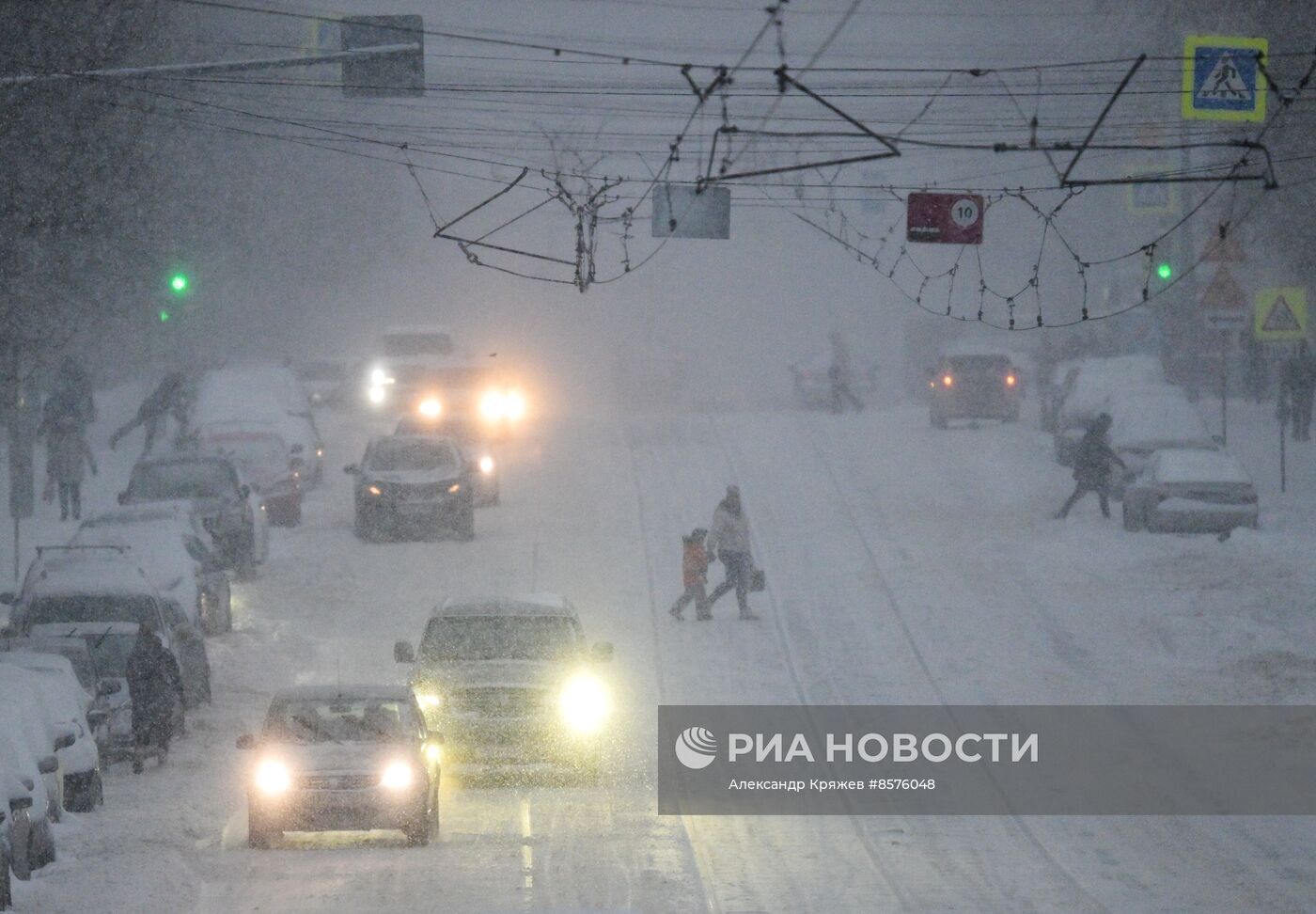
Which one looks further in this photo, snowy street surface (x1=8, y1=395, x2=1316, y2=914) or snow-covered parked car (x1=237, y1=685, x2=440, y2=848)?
snow-covered parked car (x1=237, y1=685, x2=440, y2=848)

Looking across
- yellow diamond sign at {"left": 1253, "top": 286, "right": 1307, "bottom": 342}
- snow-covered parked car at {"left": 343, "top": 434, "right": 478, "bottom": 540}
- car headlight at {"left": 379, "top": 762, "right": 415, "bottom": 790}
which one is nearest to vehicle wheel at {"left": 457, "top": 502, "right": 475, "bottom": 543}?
snow-covered parked car at {"left": 343, "top": 434, "right": 478, "bottom": 540}

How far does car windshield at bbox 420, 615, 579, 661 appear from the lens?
57.7 feet

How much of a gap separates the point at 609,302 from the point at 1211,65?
62.3 metres

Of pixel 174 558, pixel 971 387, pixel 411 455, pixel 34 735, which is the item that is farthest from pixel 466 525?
pixel 34 735

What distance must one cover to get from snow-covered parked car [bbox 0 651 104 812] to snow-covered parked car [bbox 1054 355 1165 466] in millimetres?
21327

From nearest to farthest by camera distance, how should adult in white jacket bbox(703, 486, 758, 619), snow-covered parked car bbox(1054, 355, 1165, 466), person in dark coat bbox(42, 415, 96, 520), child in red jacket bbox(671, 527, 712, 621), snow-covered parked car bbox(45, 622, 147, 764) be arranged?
1. snow-covered parked car bbox(45, 622, 147, 764)
2. child in red jacket bbox(671, 527, 712, 621)
3. adult in white jacket bbox(703, 486, 758, 619)
4. person in dark coat bbox(42, 415, 96, 520)
5. snow-covered parked car bbox(1054, 355, 1165, 466)

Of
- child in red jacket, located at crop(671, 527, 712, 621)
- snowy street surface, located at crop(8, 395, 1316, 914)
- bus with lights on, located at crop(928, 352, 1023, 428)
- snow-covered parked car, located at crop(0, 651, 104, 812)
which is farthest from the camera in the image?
bus with lights on, located at crop(928, 352, 1023, 428)

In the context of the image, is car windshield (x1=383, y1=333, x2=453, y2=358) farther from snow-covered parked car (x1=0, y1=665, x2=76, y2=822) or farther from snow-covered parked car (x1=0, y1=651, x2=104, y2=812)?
→ snow-covered parked car (x1=0, y1=665, x2=76, y2=822)

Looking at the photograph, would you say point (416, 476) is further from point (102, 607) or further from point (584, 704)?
point (584, 704)

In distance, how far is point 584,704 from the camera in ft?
54.3

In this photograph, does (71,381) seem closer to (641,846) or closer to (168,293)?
(168,293)

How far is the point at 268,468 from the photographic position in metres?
30.6

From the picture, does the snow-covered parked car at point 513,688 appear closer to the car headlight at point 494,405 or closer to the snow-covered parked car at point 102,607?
the snow-covered parked car at point 102,607

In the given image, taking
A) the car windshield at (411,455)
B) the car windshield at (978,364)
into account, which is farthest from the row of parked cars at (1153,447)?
the car windshield at (411,455)
